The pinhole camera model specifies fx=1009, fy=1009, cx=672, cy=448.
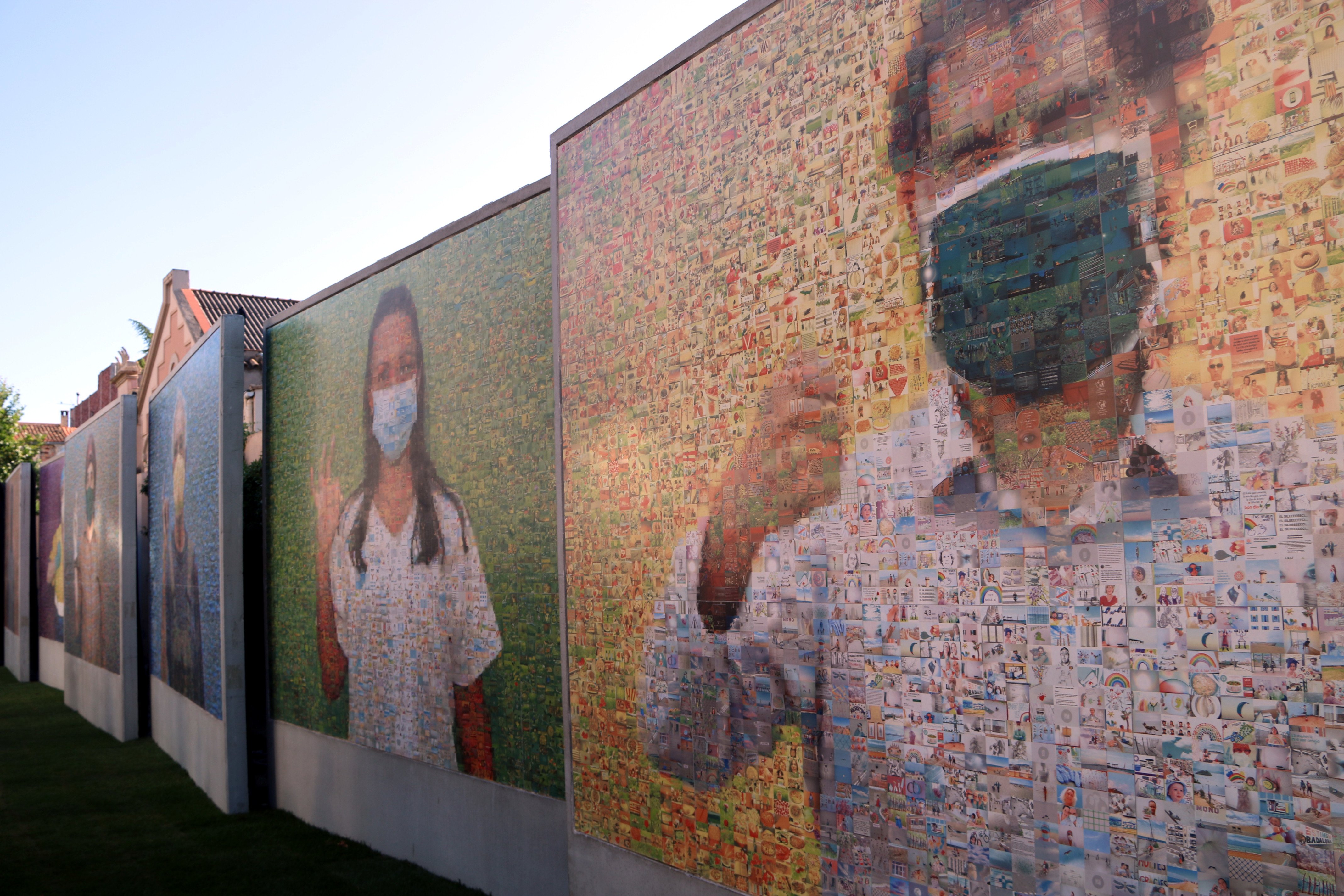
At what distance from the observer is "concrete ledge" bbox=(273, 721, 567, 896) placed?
6.15 meters

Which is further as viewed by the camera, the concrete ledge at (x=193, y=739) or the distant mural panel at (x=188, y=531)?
the distant mural panel at (x=188, y=531)

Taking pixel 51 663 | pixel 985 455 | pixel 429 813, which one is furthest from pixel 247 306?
pixel 985 455

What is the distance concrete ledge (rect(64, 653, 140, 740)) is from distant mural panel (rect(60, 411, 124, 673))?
0.19m

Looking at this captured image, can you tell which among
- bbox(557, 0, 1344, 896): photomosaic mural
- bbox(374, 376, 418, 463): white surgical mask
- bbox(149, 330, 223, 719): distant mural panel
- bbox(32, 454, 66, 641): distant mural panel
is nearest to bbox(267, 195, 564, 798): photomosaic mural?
bbox(374, 376, 418, 463): white surgical mask

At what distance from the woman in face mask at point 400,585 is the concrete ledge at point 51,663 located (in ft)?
49.9

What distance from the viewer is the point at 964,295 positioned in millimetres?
3361

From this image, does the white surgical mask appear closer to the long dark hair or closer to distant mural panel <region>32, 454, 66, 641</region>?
the long dark hair

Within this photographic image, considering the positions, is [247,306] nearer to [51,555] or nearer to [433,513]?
[51,555]

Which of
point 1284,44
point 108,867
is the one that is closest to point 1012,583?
point 1284,44

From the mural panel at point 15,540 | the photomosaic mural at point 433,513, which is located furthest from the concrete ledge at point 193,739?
the mural panel at point 15,540

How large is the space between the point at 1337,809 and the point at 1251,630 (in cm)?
46

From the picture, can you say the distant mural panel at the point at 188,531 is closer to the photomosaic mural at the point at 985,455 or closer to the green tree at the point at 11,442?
the photomosaic mural at the point at 985,455

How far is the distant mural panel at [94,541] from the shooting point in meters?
Answer: 15.2

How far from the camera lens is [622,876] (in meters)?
4.87
